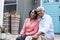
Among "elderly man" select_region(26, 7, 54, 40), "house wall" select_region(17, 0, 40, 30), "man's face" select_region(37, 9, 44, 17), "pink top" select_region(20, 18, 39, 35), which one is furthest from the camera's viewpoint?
"house wall" select_region(17, 0, 40, 30)

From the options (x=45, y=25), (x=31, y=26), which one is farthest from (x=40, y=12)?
(x=31, y=26)

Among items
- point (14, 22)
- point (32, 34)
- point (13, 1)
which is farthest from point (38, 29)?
point (13, 1)

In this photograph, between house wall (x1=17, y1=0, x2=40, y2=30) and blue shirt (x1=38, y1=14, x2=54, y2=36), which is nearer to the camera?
blue shirt (x1=38, y1=14, x2=54, y2=36)

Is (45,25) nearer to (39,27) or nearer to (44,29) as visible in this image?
(44,29)

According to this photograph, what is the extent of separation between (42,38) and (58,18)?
16.8 ft

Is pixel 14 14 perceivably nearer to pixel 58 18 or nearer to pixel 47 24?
pixel 58 18

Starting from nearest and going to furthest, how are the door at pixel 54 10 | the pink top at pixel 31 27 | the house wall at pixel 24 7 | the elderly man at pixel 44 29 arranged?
the elderly man at pixel 44 29
the pink top at pixel 31 27
the door at pixel 54 10
the house wall at pixel 24 7

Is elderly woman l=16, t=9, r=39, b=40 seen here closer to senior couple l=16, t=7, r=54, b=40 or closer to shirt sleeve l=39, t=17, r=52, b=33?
senior couple l=16, t=7, r=54, b=40

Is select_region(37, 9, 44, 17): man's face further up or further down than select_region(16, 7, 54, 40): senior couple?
further up

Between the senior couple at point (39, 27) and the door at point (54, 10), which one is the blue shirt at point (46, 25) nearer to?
the senior couple at point (39, 27)

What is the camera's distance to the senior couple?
14.4 feet

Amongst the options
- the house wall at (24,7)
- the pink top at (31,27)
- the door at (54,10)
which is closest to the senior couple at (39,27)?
the pink top at (31,27)

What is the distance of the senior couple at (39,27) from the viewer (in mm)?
4384

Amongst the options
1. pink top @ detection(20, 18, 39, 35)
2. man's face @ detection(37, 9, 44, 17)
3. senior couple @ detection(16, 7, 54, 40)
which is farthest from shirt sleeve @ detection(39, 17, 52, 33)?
pink top @ detection(20, 18, 39, 35)
